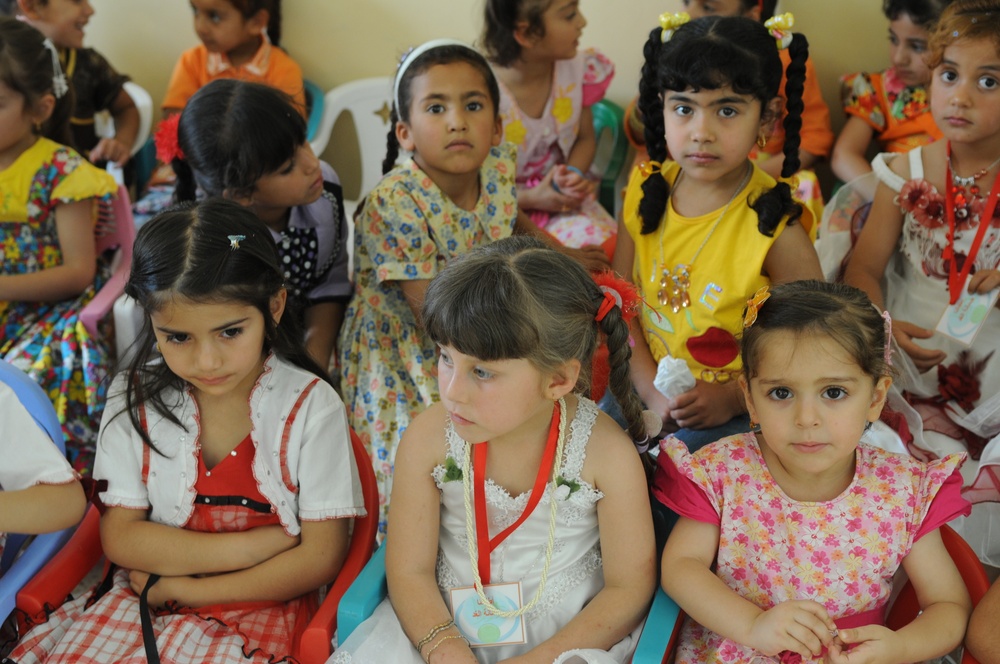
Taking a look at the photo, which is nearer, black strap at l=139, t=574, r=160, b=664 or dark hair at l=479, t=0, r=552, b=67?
black strap at l=139, t=574, r=160, b=664

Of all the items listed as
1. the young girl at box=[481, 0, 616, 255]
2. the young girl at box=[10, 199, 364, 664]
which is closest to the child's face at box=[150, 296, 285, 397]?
the young girl at box=[10, 199, 364, 664]

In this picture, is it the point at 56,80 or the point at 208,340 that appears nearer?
the point at 208,340

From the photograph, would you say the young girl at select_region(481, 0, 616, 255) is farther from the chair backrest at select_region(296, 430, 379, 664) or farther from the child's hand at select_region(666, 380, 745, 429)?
the chair backrest at select_region(296, 430, 379, 664)

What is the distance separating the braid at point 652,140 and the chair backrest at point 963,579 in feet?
2.87

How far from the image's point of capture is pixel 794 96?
1956 millimetres

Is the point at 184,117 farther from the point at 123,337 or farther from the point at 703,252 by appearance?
the point at 703,252

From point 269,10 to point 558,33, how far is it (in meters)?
1.20

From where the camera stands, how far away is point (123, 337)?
95.7 inches

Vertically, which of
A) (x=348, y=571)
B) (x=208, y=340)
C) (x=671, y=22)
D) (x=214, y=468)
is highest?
(x=671, y=22)

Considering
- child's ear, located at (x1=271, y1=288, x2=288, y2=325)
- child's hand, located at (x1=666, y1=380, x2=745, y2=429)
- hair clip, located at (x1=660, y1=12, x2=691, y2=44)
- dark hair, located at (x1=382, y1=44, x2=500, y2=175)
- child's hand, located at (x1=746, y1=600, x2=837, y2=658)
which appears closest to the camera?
child's hand, located at (x1=746, y1=600, x2=837, y2=658)

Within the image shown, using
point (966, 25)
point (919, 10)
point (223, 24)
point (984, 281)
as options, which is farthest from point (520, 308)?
point (223, 24)

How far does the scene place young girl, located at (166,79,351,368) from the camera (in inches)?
84.1

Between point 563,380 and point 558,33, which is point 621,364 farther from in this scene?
point 558,33

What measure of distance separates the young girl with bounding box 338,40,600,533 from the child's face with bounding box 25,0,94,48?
4.82ft
